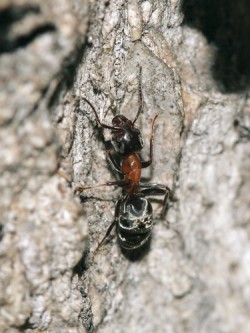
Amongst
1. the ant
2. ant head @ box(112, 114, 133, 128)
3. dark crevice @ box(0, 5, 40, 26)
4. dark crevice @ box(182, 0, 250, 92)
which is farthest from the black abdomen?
dark crevice @ box(0, 5, 40, 26)

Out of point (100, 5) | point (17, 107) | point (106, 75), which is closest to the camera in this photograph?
point (17, 107)

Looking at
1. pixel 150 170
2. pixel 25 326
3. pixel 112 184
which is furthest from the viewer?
pixel 150 170

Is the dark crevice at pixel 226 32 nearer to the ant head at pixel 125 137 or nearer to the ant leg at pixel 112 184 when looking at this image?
the ant head at pixel 125 137

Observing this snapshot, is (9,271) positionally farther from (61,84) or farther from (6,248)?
(61,84)

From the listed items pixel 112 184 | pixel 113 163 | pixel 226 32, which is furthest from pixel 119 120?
pixel 226 32

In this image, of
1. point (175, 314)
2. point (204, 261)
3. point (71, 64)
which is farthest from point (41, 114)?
point (175, 314)

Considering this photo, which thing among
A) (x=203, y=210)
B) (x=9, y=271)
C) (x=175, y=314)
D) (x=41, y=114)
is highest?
(x=41, y=114)

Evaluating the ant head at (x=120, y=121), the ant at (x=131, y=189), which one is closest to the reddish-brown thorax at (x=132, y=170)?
the ant at (x=131, y=189)

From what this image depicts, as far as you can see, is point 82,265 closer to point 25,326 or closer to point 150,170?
point 25,326

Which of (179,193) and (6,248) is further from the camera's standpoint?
(179,193)
